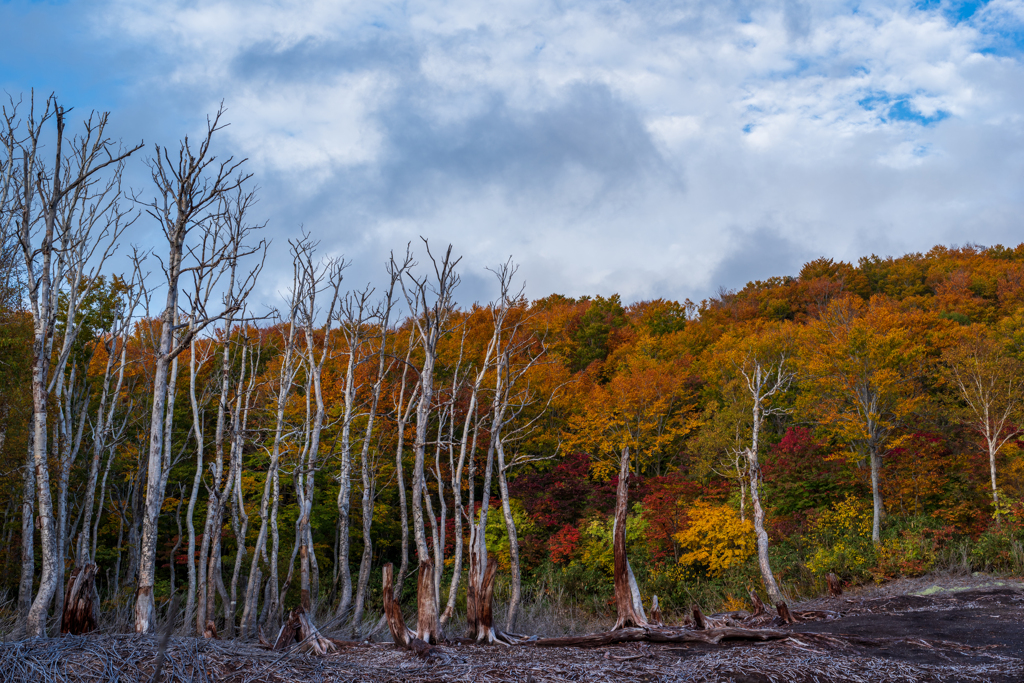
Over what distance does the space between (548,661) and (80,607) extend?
519 centimetres

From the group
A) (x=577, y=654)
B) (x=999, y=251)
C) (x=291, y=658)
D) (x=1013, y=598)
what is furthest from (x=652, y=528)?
(x=999, y=251)

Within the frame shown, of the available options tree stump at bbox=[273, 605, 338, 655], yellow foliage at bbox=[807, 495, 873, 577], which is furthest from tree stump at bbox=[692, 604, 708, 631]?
yellow foliage at bbox=[807, 495, 873, 577]

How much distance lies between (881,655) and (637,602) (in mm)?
2555

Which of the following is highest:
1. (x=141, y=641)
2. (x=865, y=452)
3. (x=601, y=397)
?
(x=601, y=397)

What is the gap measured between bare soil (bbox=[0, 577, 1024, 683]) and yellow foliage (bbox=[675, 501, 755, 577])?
1006 centimetres

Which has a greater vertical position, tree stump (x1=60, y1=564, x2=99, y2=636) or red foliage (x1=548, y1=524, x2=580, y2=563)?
tree stump (x1=60, y1=564, x2=99, y2=636)

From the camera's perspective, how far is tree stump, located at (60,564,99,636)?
671 centimetres

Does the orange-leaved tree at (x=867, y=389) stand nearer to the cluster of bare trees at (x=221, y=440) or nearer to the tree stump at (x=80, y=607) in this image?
the cluster of bare trees at (x=221, y=440)

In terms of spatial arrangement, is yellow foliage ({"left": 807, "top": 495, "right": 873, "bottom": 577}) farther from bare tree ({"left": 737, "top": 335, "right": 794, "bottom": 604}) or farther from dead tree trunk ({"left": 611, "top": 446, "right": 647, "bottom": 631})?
dead tree trunk ({"left": 611, "top": 446, "right": 647, "bottom": 631})

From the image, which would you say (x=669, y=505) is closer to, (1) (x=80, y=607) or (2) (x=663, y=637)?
(2) (x=663, y=637)

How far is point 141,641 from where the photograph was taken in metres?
5.28

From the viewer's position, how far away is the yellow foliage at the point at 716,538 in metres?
17.9

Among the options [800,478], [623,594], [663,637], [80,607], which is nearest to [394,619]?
[623,594]

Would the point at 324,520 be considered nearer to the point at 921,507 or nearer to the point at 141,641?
the point at 141,641
